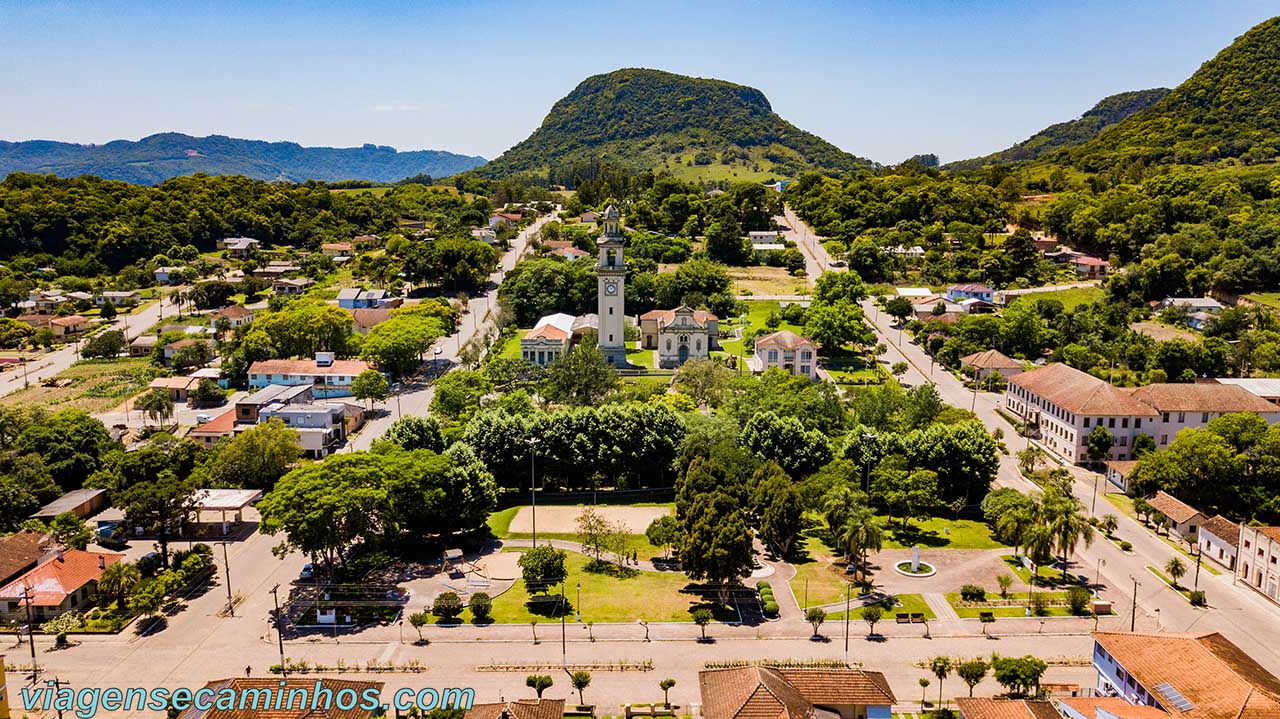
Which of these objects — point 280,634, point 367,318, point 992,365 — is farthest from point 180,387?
point 992,365

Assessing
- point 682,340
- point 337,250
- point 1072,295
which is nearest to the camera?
point 682,340

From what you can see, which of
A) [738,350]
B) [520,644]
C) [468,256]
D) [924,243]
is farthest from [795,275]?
[520,644]

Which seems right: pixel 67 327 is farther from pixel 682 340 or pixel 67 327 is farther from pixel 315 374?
pixel 682 340

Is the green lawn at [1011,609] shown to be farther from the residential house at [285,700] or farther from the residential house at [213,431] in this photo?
the residential house at [213,431]

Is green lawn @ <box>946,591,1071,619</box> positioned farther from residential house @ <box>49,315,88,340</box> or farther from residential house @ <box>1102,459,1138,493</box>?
residential house @ <box>49,315,88,340</box>

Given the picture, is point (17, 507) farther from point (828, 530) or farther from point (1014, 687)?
point (1014, 687)

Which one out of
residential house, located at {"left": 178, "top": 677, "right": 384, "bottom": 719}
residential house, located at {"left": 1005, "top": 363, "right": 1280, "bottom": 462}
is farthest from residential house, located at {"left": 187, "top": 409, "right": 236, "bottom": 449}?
residential house, located at {"left": 1005, "top": 363, "right": 1280, "bottom": 462}
